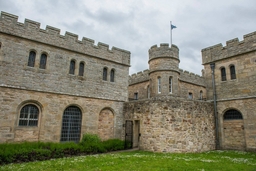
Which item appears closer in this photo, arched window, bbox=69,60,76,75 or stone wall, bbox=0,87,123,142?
stone wall, bbox=0,87,123,142

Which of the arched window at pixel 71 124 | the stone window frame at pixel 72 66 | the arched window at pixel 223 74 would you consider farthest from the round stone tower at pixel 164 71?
the stone window frame at pixel 72 66

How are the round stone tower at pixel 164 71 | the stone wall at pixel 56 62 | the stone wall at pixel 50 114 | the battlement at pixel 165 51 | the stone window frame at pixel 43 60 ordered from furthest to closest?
the battlement at pixel 165 51 → the round stone tower at pixel 164 71 → the stone window frame at pixel 43 60 → the stone wall at pixel 56 62 → the stone wall at pixel 50 114

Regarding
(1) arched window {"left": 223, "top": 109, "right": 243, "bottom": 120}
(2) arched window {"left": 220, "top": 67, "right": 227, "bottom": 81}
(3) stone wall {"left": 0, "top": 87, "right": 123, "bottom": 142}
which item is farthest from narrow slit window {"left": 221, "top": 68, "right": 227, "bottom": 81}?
(3) stone wall {"left": 0, "top": 87, "right": 123, "bottom": 142}

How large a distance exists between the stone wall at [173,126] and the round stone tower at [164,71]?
12.1ft

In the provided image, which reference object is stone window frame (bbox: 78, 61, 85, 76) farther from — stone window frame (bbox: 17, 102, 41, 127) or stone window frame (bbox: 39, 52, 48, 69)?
stone window frame (bbox: 17, 102, 41, 127)

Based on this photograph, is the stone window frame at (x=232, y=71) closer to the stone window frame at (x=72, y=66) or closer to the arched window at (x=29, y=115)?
the stone window frame at (x=72, y=66)

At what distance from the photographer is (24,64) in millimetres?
12180

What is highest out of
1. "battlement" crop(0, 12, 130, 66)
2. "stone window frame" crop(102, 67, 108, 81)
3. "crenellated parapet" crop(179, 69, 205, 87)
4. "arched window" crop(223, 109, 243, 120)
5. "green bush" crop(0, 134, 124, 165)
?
"battlement" crop(0, 12, 130, 66)

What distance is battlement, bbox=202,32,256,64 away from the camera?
14438 millimetres

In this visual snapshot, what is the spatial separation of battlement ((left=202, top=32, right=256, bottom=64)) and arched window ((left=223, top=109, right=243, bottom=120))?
4.98m

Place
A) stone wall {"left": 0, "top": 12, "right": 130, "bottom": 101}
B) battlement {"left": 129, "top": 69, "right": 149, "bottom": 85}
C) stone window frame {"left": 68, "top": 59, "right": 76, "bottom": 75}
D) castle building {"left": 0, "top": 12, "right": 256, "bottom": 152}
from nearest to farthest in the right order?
stone wall {"left": 0, "top": 12, "right": 130, "bottom": 101} → castle building {"left": 0, "top": 12, "right": 256, "bottom": 152} → stone window frame {"left": 68, "top": 59, "right": 76, "bottom": 75} → battlement {"left": 129, "top": 69, "right": 149, "bottom": 85}

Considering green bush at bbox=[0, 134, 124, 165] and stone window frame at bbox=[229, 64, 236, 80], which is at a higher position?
stone window frame at bbox=[229, 64, 236, 80]

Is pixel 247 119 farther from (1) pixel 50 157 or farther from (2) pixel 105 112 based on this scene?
(1) pixel 50 157

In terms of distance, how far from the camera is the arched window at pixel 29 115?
11.7 m
